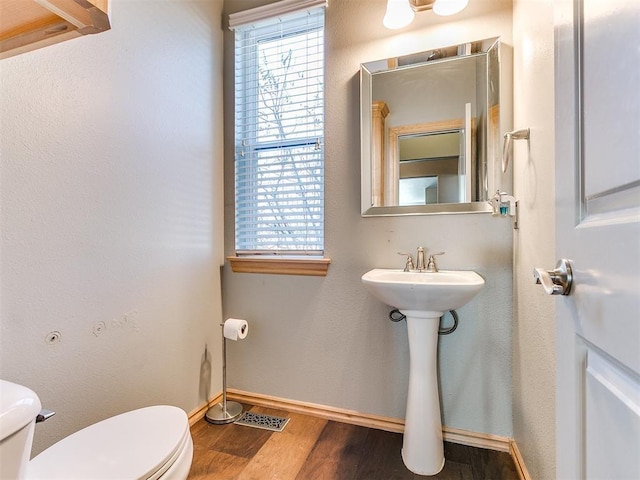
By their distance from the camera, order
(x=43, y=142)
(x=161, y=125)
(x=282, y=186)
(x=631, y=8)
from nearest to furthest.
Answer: (x=631, y=8) < (x=43, y=142) < (x=161, y=125) < (x=282, y=186)

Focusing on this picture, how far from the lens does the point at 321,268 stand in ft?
5.65

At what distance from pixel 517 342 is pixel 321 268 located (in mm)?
962

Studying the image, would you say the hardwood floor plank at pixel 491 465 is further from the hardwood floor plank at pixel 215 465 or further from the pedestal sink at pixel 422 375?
the hardwood floor plank at pixel 215 465

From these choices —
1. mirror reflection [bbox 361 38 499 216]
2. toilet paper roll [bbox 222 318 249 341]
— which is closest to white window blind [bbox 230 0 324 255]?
mirror reflection [bbox 361 38 499 216]

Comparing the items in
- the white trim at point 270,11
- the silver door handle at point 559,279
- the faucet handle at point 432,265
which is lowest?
the faucet handle at point 432,265

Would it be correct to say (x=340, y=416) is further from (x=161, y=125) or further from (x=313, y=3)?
(x=313, y=3)

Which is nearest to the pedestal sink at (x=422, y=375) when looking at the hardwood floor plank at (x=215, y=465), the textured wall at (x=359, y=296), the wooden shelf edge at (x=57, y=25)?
the textured wall at (x=359, y=296)

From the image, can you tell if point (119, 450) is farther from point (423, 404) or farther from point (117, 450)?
point (423, 404)

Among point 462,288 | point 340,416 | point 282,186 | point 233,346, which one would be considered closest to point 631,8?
point 462,288

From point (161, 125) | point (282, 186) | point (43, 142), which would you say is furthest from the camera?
point (282, 186)


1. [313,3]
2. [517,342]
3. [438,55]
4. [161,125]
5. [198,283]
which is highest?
[313,3]

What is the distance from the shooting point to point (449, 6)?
147cm

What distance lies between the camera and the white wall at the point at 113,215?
998 mm

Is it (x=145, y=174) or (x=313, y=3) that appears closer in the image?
(x=145, y=174)
